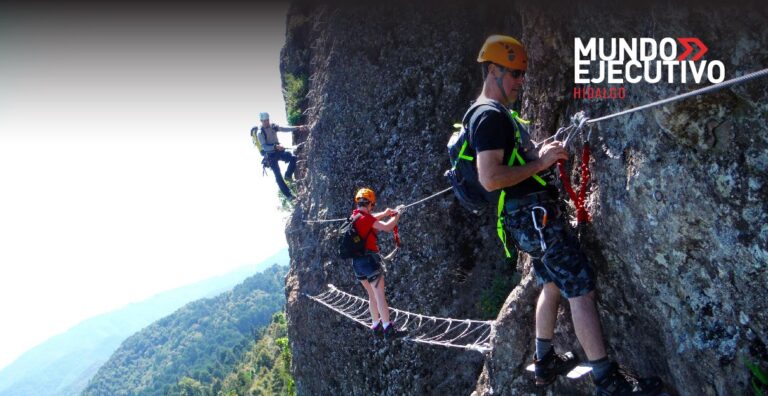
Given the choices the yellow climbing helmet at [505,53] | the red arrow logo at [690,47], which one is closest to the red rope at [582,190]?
the yellow climbing helmet at [505,53]

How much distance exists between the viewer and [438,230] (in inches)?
493

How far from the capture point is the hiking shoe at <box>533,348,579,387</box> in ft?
17.2

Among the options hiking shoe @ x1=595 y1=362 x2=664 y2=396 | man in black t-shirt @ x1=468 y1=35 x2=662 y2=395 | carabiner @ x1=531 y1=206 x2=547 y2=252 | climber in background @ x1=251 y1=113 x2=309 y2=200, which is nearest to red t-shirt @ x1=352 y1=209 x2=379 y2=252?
man in black t-shirt @ x1=468 y1=35 x2=662 y2=395

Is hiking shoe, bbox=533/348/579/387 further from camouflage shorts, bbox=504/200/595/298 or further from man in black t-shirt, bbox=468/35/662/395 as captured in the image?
camouflage shorts, bbox=504/200/595/298

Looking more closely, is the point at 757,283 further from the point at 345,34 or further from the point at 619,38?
the point at 345,34

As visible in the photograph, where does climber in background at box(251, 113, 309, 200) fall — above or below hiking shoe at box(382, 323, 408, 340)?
above

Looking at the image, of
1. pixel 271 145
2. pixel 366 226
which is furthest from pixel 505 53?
pixel 271 145

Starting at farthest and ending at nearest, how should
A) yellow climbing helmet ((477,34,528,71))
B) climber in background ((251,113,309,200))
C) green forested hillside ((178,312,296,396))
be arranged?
green forested hillside ((178,312,296,396)), climber in background ((251,113,309,200)), yellow climbing helmet ((477,34,528,71))

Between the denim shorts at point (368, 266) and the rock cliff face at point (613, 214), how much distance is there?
8.90 feet

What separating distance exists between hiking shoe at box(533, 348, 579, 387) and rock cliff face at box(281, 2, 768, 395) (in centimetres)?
52

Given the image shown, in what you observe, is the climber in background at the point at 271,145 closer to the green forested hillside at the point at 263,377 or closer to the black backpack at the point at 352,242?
the black backpack at the point at 352,242

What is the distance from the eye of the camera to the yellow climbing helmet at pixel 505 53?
482cm

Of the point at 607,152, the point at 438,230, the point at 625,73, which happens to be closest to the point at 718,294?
the point at 607,152

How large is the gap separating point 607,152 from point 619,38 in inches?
47.0
